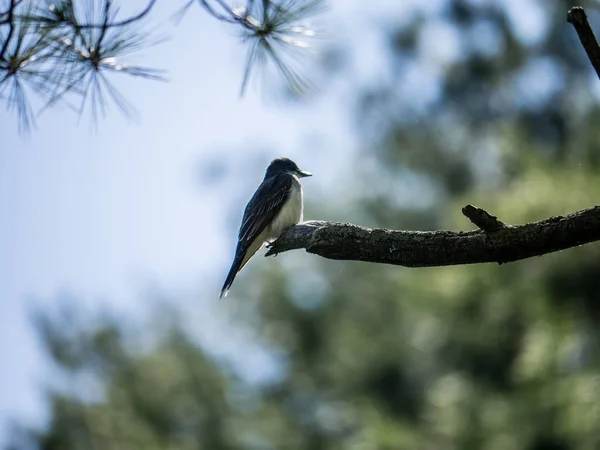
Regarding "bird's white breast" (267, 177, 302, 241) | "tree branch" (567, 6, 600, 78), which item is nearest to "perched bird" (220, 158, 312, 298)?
"bird's white breast" (267, 177, 302, 241)

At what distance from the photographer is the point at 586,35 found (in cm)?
379

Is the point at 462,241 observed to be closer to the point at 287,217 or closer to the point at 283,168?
the point at 287,217

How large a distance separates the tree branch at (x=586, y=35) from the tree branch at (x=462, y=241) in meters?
0.62

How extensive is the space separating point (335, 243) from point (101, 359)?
18.2m

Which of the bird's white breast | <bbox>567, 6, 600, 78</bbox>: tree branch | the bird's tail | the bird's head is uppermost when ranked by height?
the bird's head

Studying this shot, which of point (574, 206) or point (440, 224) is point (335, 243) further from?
point (440, 224)

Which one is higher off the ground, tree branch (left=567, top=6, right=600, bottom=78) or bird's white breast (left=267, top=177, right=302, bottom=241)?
bird's white breast (left=267, top=177, right=302, bottom=241)

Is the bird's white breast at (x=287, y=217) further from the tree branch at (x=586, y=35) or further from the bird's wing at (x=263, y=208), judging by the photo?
the tree branch at (x=586, y=35)

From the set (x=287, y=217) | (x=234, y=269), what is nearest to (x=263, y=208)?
(x=287, y=217)

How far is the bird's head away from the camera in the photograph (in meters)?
8.22

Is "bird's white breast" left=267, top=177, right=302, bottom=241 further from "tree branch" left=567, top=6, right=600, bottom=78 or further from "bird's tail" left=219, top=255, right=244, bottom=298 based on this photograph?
"tree branch" left=567, top=6, right=600, bottom=78

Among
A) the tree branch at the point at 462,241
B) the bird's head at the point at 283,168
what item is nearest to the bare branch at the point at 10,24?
the tree branch at the point at 462,241

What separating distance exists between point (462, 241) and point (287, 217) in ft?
10.4

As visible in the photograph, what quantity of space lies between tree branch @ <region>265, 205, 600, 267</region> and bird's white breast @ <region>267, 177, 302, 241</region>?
2548 millimetres
